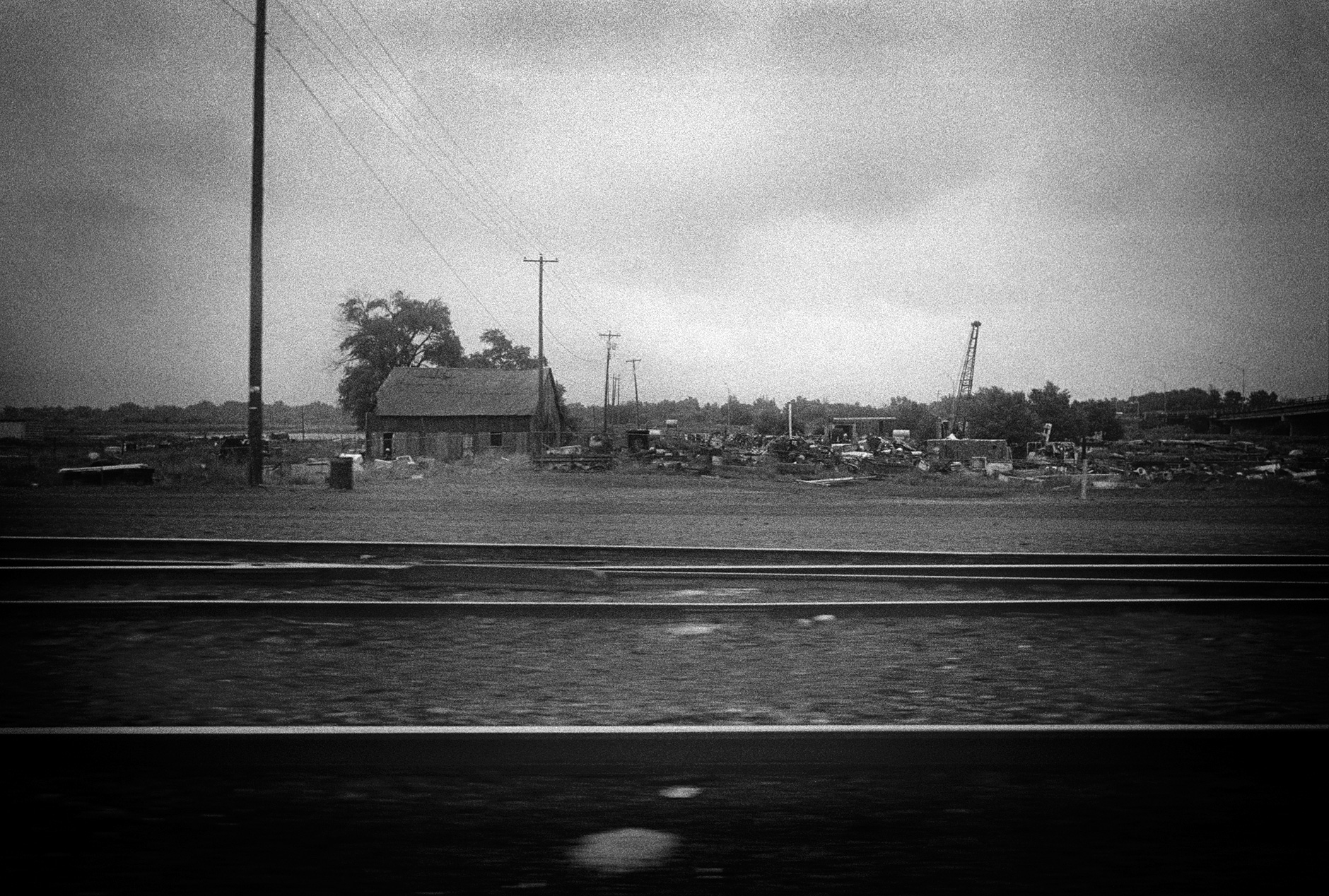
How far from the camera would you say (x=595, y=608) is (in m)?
7.32

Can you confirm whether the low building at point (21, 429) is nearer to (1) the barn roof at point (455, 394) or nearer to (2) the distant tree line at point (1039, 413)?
(1) the barn roof at point (455, 394)

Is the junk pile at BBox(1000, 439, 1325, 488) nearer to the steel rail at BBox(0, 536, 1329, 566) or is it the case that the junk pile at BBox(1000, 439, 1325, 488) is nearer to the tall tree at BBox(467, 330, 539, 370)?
the steel rail at BBox(0, 536, 1329, 566)

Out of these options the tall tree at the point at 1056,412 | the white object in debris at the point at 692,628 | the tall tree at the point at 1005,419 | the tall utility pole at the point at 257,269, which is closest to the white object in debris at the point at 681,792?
the white object in debris at the point at 692,628

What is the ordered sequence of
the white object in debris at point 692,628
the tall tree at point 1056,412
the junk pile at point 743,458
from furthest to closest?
the tall tree at point 1056,412 < the junk pile at point 743,458 < the white object in debris at point 692,628

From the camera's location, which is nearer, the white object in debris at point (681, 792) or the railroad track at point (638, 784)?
the railroad track at point (638, 784)

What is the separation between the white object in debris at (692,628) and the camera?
6.83 meters

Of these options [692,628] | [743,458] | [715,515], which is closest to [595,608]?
[692,628]

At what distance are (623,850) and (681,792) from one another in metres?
0.55

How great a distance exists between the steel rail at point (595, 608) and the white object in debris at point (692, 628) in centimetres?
23

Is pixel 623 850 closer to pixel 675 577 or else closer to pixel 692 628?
pixel 692 628

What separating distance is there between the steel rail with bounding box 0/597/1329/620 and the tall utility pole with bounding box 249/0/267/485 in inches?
622

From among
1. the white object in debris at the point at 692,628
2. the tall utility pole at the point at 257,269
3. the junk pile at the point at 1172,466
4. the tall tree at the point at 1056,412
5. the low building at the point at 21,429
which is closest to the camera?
the white object in debris at the point at 692,628

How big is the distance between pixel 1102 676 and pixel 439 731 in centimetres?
441

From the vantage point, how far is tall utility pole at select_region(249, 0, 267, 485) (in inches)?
858
